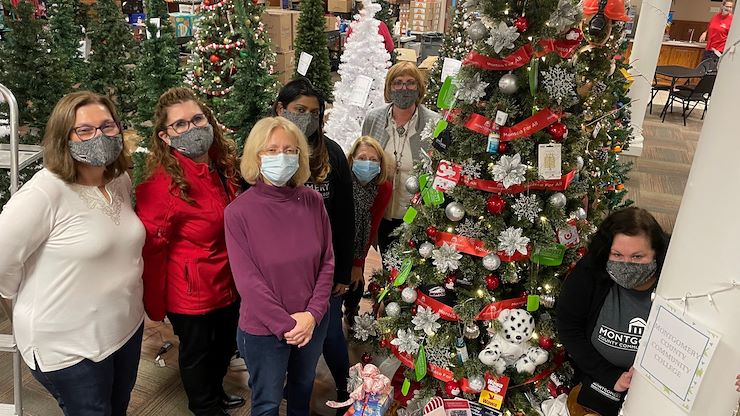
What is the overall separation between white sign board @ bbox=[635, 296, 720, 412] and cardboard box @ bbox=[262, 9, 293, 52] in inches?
231

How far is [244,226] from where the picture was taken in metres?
1.96

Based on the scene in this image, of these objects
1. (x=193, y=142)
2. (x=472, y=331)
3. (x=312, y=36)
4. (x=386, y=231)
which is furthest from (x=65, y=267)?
(x=312, y=36)

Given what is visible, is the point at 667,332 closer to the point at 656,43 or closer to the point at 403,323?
the point at 403,323

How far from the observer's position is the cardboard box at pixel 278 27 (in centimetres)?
649

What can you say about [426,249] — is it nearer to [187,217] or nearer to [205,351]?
[187,217]

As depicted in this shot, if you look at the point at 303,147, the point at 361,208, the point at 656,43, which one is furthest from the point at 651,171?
the point at 303,147

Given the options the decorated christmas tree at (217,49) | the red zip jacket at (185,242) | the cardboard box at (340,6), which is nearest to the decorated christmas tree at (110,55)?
the decorated christmas tree at (217,49)

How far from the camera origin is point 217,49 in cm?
400

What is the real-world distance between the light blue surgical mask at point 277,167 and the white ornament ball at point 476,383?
1228 mm

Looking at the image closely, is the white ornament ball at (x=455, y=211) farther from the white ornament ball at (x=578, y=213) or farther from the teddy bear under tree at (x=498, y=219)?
the white ornament ball at (x=578, y=213)

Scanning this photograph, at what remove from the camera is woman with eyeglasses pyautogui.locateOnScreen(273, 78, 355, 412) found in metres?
2.41

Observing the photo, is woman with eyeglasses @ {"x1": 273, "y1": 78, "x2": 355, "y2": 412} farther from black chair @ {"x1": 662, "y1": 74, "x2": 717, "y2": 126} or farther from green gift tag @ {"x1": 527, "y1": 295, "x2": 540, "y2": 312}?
black chair @ {"x1": 662, "y1": 74, "x2": 717, "y2": 126}

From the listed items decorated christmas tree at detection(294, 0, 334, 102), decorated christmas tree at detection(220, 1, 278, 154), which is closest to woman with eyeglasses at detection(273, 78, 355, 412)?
decorated christmas tree at detection(220, 1, 278, 154)

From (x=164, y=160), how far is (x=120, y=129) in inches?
8.8
